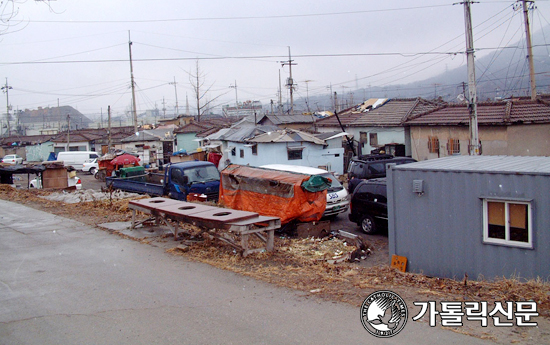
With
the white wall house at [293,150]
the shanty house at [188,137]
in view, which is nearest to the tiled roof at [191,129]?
the shanty house at [188,137]

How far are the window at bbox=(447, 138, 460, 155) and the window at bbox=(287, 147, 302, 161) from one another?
884cm

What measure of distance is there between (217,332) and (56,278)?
4002 millimetres

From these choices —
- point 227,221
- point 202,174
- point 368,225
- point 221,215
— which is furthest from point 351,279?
point 202,174

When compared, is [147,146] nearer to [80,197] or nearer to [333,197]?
[80,197]

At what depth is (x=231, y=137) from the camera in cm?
3212

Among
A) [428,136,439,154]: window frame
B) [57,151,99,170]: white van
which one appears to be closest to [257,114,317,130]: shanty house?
[428,136,439,154]: window frame

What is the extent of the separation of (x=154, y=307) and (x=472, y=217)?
6136mm

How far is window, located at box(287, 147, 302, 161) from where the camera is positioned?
2761 cm

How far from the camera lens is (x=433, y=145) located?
25.3 metres

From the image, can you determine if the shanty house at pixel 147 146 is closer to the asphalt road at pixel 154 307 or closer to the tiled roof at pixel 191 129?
the tiled roof at pixel 191 129

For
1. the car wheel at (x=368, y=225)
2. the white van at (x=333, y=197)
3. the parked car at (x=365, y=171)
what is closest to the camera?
the car wheel at (x=368, y=225)

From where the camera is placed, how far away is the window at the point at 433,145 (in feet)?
82.1

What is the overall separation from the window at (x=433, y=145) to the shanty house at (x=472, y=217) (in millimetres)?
15599

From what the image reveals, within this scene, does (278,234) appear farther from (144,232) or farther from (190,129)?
(190,129)
